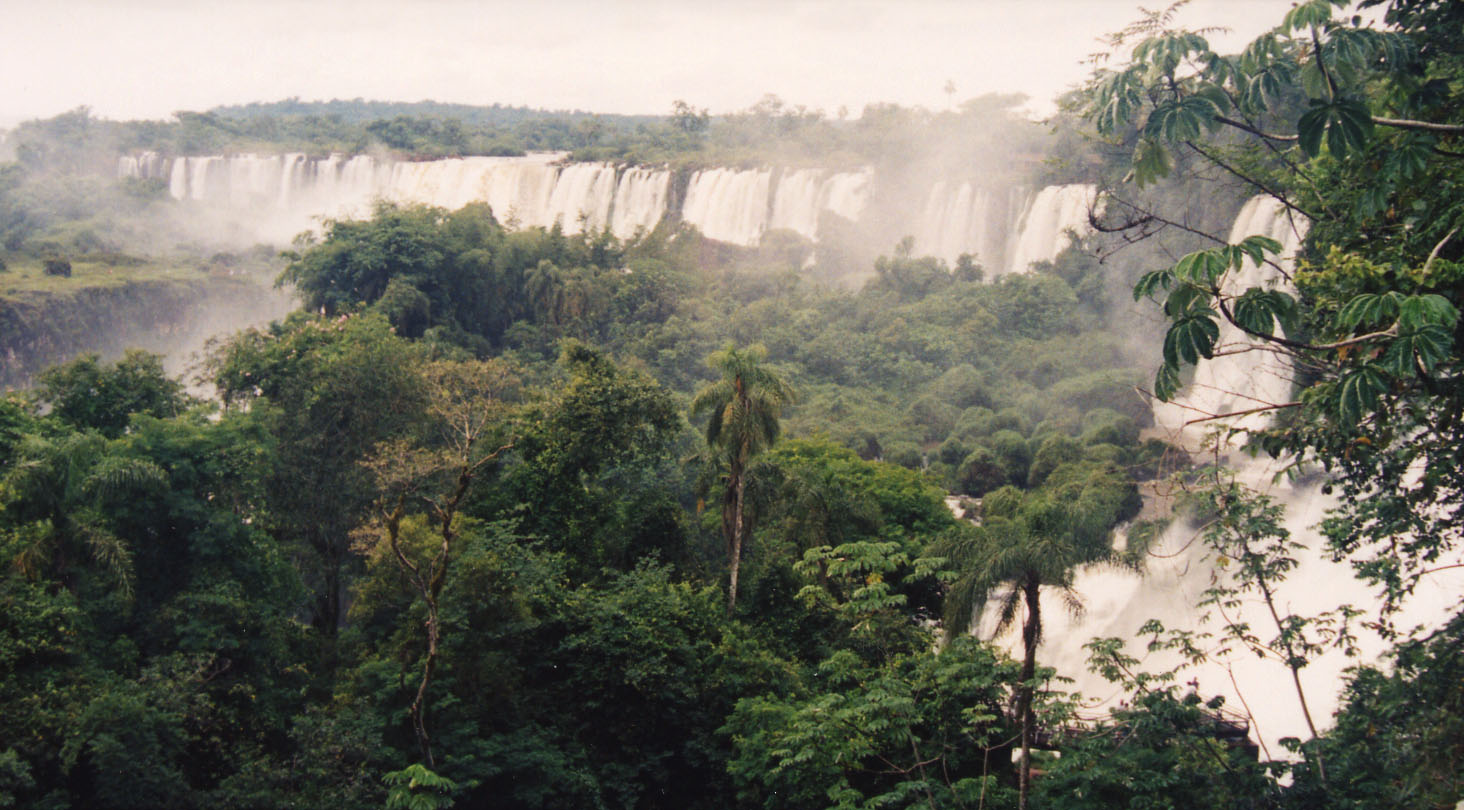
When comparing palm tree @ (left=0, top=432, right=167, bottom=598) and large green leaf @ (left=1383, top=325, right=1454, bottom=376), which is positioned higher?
large green leaf @ (left=1383, top=325, right=1454, bottom=376)

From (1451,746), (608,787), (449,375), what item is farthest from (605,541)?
(1451,746)

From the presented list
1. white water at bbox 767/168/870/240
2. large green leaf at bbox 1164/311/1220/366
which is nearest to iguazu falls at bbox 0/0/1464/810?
large green leaf at bbox 1164/311/1220/366

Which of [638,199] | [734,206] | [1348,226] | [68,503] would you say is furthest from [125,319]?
[1348,226]

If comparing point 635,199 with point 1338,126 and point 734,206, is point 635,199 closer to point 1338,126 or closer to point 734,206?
point 734,206

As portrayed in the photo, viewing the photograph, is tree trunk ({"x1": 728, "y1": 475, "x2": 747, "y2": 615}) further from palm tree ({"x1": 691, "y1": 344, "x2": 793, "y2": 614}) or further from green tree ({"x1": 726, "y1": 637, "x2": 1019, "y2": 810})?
green tree ({"x1": 726, "y1": 637, "x2": 1019, "y2": 810})

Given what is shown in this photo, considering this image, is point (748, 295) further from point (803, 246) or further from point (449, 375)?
point (449, 375)

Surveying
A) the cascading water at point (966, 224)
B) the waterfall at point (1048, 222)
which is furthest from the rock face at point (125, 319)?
the waterfall at point (1048, 222)

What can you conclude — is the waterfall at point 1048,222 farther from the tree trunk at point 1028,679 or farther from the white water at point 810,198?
the tree trunk at point 1028,679
